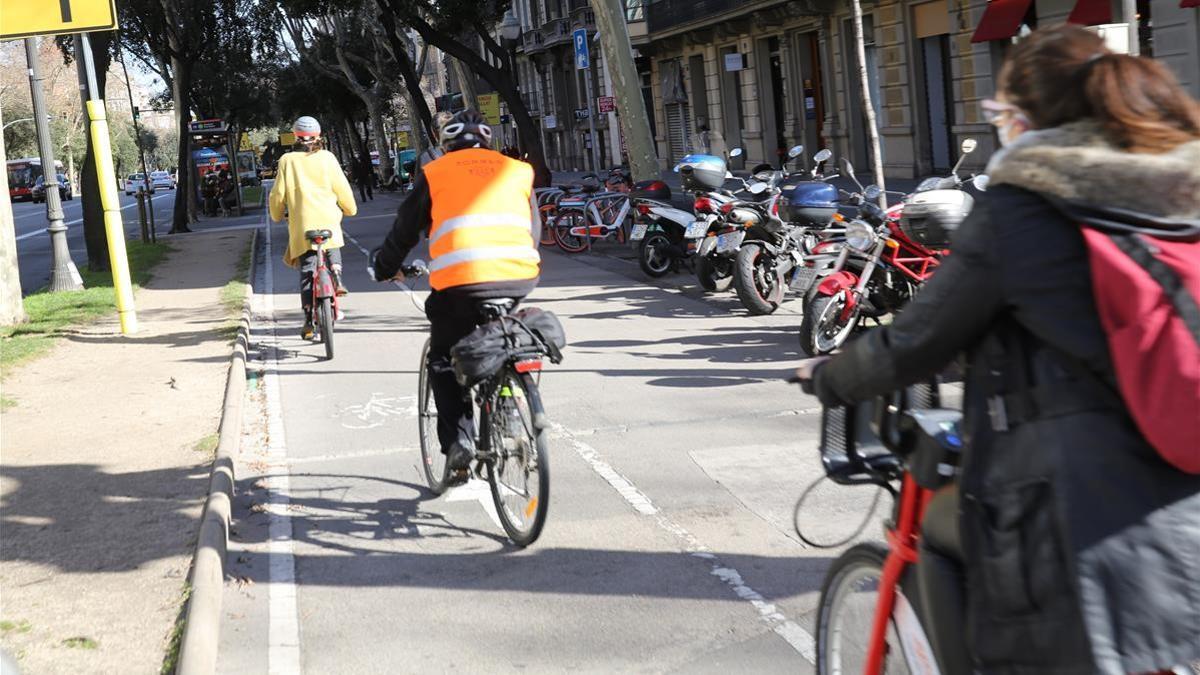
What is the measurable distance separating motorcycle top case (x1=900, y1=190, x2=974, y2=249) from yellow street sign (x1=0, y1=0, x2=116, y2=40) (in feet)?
24.2

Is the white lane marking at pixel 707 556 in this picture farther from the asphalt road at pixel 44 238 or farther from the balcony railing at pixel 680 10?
the balcony railing at pixel 680 10

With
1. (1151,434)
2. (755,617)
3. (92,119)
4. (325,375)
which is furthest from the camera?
(92,119)

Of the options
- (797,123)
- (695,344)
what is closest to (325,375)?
(695,344)

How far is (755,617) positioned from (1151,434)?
8.73 feet

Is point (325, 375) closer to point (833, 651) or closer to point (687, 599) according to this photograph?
point (687, 599)

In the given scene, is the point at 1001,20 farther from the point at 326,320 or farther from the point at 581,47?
the point at 326,320

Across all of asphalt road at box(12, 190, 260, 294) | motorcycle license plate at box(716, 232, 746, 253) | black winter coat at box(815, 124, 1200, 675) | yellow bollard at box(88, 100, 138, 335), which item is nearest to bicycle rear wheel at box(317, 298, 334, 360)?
yellow bollard at box(88, 100, 138, 335)

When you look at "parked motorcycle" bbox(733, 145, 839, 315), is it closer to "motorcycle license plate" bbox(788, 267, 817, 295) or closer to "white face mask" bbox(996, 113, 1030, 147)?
"motorcycle license plate" bbox(788, 267, 817, 295)

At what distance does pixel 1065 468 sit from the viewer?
2.22m

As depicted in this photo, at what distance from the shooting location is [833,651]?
3.16 m

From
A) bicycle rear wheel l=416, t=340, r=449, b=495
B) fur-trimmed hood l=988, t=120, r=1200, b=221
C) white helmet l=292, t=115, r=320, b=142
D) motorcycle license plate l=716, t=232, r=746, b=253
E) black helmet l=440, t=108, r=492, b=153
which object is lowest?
bicycle rear wheel l=416, t=340, r=449, b=495

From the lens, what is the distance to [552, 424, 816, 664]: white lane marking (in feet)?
14.7

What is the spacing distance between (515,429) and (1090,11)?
1685 cm

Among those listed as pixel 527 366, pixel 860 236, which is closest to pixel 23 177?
pixel 860 236
